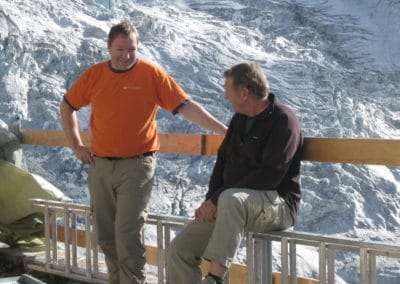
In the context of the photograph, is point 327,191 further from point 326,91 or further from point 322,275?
point 322,275

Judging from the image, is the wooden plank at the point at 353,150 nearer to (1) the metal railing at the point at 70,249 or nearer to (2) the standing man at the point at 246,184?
(2) the standing man at the point at 246,184

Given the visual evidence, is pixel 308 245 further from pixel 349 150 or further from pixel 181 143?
→ pixel 181 143

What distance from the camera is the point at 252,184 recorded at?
2104 mm

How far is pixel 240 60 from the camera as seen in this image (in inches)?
1201

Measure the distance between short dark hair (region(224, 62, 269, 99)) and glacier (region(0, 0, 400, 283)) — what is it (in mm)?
15650

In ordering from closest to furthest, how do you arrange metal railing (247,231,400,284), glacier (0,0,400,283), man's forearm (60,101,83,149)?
metal railing (247,231,400,284) < man's forearm (60,101,83,149) < glacier (0,0,400,283)

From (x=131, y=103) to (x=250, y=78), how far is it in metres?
0.51

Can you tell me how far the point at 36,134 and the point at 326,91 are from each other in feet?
94.2

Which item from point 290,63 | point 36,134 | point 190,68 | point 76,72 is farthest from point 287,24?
point 36,134

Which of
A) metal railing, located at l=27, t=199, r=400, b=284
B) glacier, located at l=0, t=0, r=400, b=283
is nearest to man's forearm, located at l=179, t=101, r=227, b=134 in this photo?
metal railing, located at l=27, t=199, r=400, b=284

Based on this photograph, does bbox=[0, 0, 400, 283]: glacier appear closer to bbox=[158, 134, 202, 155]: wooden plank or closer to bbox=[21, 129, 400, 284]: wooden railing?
bbox=[158, 134, 202, 155]: wooden plank

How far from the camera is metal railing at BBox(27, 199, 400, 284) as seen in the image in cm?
198

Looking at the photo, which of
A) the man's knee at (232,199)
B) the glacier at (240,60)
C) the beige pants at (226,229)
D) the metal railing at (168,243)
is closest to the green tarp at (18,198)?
the metal railing at (168,243)

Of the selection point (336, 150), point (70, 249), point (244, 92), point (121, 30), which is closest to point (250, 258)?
point (336, 150)
